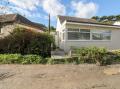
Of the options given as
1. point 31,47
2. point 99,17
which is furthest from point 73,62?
point 99,17

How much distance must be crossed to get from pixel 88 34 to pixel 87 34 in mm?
128

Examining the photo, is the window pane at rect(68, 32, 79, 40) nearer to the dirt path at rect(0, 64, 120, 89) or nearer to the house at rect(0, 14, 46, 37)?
the house at rect(0, 14, 46, 37)

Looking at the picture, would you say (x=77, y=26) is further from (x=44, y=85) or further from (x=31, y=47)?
(x=44, y=85)

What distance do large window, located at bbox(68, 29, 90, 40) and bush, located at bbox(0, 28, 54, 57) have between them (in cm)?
443

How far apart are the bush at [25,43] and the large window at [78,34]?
4.43 meters

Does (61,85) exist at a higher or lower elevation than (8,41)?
lower

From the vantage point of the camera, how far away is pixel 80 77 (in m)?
9.54

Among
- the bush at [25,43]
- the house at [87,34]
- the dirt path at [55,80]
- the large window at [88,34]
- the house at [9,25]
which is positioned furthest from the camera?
the large window at [88,34]

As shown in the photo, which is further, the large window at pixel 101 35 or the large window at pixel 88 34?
the large window at pixel 101 35

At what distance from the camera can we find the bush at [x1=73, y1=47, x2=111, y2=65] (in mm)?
13540

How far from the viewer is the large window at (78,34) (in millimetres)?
19312

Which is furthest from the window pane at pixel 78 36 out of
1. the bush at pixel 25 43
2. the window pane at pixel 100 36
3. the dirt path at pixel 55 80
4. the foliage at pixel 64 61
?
the dirt path at pixel 55 80

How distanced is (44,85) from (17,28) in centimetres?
901

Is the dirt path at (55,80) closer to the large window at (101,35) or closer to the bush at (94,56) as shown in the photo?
the bush at (94,56)
